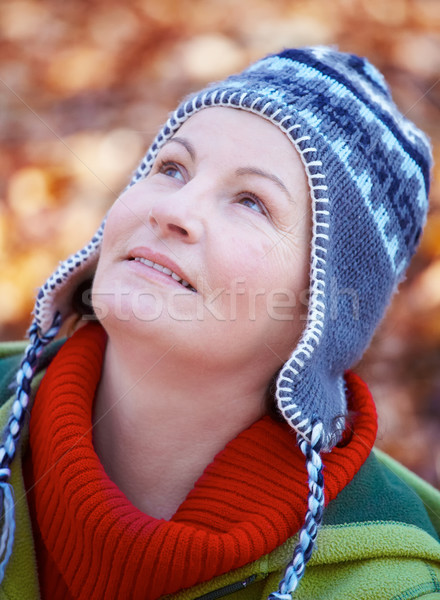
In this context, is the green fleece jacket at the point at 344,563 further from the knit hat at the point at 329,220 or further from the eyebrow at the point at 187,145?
the eyebrow at the point at 187,145

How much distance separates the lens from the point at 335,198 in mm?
1606

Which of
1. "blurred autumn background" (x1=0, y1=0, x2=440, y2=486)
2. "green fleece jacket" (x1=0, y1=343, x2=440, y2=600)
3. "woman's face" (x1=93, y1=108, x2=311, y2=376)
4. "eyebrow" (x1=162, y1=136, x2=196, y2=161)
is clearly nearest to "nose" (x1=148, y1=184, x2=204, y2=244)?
"woman's face" (x1=93, y1=108, x2=311, y2=376)

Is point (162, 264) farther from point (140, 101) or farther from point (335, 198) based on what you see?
point (140, 101)

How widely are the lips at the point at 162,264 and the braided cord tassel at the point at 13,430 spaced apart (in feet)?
1.57

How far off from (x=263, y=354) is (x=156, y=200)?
18.2 inches

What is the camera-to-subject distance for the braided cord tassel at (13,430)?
148 centimetres

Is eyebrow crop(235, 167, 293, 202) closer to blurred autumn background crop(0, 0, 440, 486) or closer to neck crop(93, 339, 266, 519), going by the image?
neck crop(93, 339, 266, 519)

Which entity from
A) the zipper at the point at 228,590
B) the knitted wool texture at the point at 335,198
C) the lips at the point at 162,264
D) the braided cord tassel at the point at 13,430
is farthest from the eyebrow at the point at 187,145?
the zipper at the point at 228,590

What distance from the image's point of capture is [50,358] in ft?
6.46

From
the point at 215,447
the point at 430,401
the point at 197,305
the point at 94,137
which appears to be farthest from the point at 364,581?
the point at 94,137

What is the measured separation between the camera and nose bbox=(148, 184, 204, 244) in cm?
149

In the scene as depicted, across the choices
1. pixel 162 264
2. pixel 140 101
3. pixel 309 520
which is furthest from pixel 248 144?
pixel 140 101

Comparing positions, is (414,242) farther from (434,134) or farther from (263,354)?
(434,134)

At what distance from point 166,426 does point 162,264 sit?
1.38 ft
